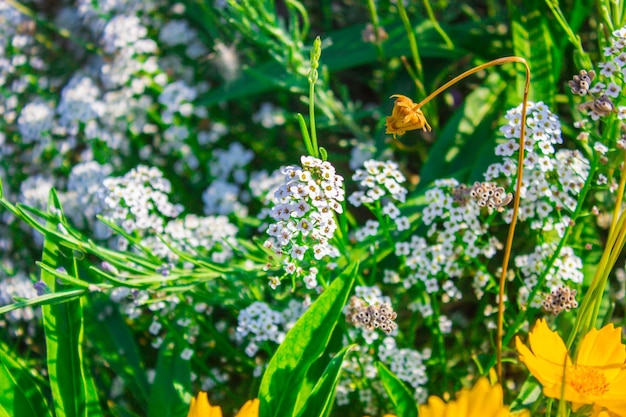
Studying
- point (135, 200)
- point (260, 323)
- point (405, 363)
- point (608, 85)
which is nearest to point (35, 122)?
point (135, 200)

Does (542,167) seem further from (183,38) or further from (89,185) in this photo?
(183,38)

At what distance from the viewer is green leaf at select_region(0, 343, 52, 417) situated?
1377 mm

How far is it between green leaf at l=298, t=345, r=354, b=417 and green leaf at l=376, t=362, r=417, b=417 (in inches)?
2.9

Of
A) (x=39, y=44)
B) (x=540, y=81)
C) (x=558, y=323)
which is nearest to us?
(x=558, y=323)

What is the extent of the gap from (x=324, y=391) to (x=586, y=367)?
0.44 metres

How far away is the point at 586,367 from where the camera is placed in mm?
1166

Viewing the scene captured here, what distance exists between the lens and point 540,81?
176 cm

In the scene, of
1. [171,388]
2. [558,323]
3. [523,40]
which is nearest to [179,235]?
[171,388]

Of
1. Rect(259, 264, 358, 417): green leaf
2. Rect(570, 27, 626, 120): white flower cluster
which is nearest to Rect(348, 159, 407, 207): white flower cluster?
Rect(259, 264, 358, 417): green leaf

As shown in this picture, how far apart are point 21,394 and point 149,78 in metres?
1.04

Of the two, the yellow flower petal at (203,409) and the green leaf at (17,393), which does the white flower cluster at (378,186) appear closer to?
the yellow flower petal at (203,409)

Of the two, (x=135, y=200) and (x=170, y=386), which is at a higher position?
(x=135, y=200)

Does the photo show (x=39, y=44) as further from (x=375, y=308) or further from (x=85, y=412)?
(x=375, y=308)

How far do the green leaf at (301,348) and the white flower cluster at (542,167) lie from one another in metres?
0.37
